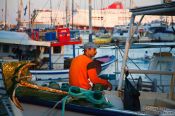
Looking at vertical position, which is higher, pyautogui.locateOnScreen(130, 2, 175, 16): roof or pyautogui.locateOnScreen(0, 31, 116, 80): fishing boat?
pyautogui.locateOnScreen(130, 2, 175, 16): roof

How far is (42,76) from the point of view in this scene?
18.4m

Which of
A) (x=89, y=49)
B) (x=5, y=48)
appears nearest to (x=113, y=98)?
(x=89, y=49)

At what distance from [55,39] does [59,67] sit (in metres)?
1.41

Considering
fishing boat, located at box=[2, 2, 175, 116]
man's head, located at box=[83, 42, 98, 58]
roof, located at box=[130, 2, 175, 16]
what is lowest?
fishing boat, located at box=[2, 2, 175, 116]

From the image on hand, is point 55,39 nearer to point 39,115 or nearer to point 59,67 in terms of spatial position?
point 59,67

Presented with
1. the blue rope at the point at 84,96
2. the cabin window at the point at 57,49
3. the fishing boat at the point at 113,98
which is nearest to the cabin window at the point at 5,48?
the cabin window at the point at 57,49

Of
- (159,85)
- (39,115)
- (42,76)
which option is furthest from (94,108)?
(42,76)

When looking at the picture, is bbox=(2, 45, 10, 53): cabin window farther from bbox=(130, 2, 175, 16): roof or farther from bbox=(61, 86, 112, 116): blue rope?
bbox=(61, 86, 112, 116): blue rope

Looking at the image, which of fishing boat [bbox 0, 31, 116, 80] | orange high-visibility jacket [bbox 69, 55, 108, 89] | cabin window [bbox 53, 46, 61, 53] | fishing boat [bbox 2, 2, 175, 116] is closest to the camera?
fishing boat [bbox 2, 2, 175, 116]

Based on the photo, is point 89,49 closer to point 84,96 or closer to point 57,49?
point 84,96

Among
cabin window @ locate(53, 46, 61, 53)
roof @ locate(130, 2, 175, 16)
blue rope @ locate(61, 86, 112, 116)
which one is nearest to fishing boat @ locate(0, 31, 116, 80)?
cabin window @ locate(53, 46, 61, 53)

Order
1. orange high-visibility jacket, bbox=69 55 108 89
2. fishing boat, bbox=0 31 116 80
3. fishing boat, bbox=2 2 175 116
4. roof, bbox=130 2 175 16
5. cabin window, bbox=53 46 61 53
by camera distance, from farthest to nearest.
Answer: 1. cabin window, bbox=53 46 61 53
2. fishing boat, bbox=0 31 116 80
3. orange high-visibility jacket, bbox=69 55 108 89
4. roof, bbox=130 2 175 16
5. fishing boat, bbox=2 2 175 116

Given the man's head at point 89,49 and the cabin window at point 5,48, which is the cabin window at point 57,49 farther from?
the man's head at point 89,49

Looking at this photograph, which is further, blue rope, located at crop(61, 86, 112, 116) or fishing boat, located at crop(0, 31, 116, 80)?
fishing boat, located at crop(0, 31, 116, 80)
